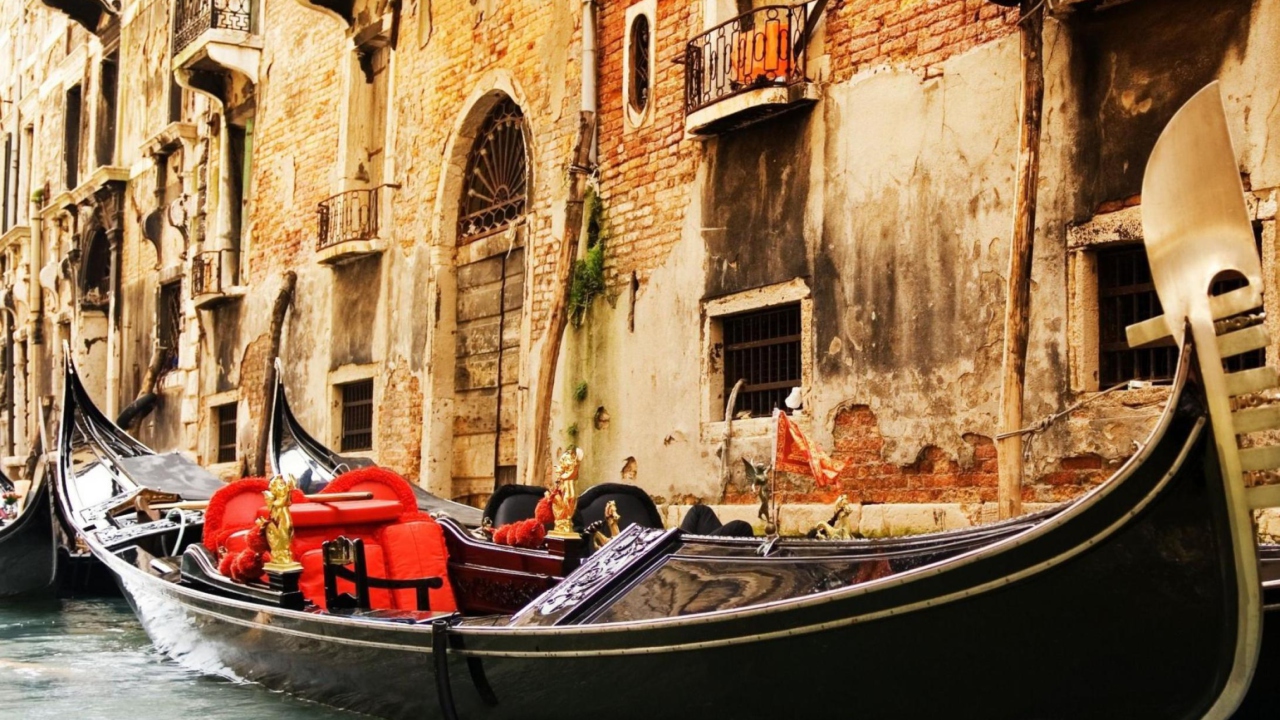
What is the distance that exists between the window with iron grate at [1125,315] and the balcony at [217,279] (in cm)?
985

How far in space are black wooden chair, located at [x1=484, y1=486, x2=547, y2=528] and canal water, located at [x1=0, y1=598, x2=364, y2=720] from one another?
1.67m

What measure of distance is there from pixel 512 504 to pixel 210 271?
8189mm

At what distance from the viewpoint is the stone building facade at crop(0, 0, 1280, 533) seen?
6.52m

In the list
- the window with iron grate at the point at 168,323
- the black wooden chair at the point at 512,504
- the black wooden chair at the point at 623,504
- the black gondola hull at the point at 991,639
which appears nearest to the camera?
the black gondola hull at the point at 991,639

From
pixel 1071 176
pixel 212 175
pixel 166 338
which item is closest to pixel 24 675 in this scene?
pixel 1071 176

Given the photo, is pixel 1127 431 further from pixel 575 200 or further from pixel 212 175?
pixel 212 175

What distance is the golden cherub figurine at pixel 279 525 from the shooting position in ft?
17.0

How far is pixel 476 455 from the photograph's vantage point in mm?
11078

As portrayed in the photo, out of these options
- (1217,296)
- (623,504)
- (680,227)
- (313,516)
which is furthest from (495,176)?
(1217,296)

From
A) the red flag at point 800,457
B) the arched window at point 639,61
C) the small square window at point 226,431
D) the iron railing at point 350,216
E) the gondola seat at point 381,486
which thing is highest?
the arched window at point 639,61

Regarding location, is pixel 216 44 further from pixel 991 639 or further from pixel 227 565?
pixel 991 639

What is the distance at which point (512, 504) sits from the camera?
782 cm

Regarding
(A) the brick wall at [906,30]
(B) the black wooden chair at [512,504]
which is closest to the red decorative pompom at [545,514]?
(B) the black wooden chair at [512,504]

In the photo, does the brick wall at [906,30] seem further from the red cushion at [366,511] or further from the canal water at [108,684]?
the canal water at [108,684]
